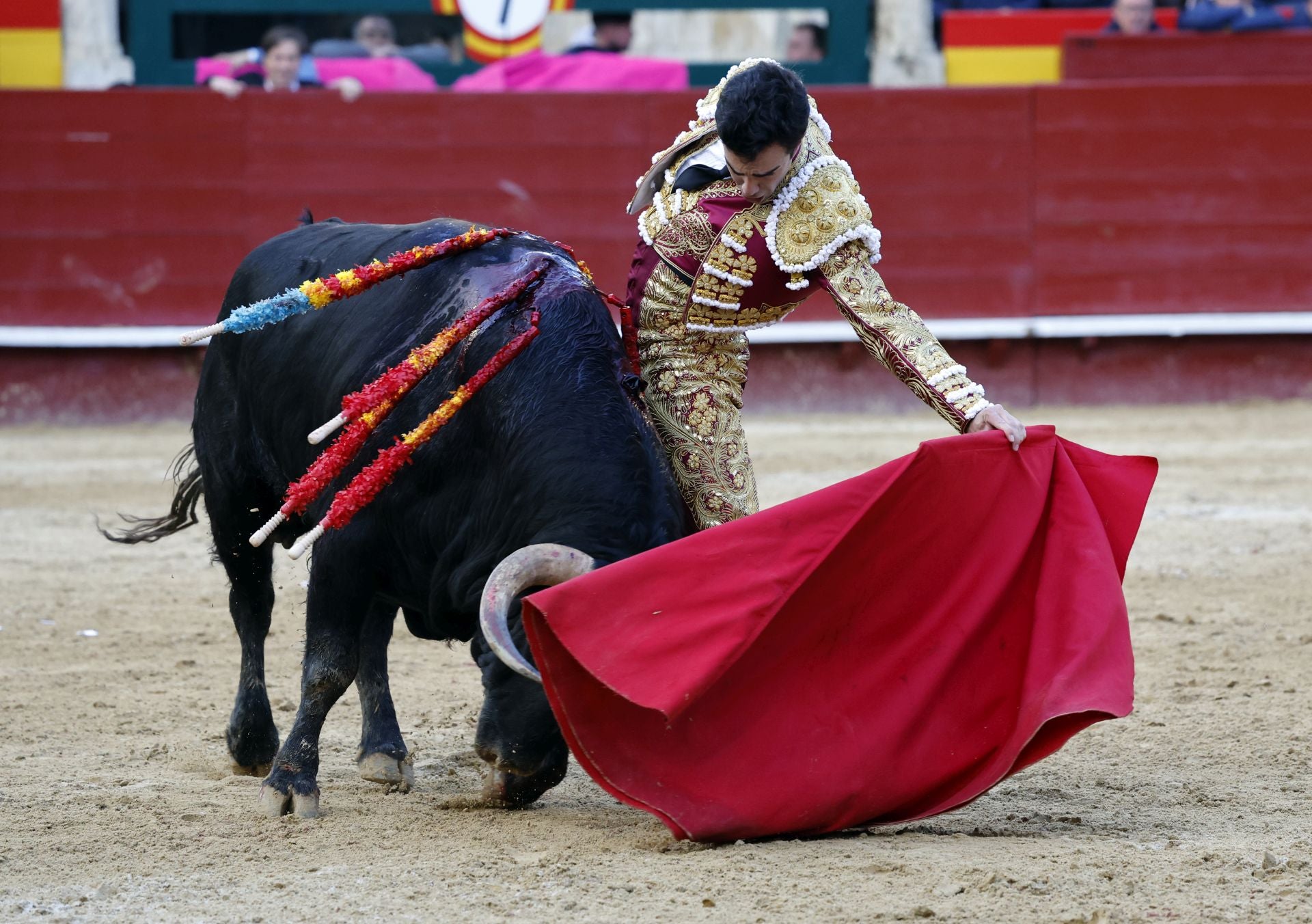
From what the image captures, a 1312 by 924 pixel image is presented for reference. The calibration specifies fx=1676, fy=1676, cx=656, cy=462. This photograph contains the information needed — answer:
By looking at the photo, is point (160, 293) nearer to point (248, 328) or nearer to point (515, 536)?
point (248, 328)

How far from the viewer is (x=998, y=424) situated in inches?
102

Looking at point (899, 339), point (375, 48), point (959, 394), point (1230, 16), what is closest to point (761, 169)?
point (899, 339)

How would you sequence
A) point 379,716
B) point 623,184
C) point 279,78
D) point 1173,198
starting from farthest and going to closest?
point 1173,198, point 623,184, point 279,78, point 379,716

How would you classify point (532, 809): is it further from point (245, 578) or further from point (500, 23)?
point (500, 23)

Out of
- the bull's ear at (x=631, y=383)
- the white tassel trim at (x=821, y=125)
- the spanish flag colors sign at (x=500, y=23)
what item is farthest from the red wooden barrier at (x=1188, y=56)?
the bull's ear at (x=631, y=383)

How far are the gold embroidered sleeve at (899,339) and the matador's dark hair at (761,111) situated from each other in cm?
25

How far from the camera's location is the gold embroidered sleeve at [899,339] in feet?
8.50

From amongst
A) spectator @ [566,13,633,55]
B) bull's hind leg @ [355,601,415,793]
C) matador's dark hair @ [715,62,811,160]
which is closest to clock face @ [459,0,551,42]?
spectator @ [566,13,633,55]

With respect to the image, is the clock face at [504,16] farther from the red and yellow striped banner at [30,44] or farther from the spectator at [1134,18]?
the spectator at [1134,18]

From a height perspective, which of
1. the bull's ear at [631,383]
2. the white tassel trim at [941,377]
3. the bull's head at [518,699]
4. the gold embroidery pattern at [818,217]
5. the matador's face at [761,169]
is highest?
the matador's face at [761,169]

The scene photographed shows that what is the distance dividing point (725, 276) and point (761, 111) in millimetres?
353

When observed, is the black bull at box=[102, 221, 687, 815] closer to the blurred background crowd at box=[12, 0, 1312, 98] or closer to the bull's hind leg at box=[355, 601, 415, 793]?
the bull's hind leg at box=[355, 601, 415, 793]

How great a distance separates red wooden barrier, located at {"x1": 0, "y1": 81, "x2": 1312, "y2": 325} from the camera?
7.69 meters

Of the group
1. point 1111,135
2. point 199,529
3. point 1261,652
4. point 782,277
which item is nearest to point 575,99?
point 1111,135
